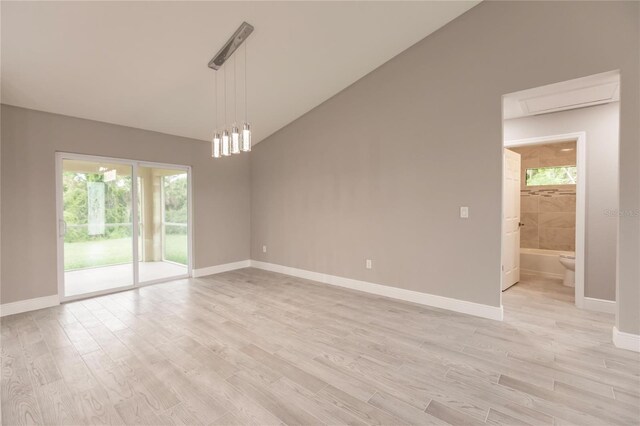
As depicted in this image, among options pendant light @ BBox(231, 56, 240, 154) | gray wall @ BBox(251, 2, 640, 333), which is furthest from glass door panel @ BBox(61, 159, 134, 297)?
gray wall @ BBox(251, 2, 640, 333)

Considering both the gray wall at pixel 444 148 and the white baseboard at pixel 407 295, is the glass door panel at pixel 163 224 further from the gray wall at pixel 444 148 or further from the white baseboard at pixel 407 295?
the gray wall at pixel 444 148

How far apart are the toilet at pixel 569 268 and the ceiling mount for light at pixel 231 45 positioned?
545 centimetres

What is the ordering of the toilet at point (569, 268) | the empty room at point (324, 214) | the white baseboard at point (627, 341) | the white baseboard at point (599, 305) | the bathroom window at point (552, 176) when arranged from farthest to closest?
the bathroom window at point (552, 176) < the toilet at point (569, 268) < the white baseboard at point (599, 305) < the white baseboard at point (627, 341) < the empty room at point (324, 214)

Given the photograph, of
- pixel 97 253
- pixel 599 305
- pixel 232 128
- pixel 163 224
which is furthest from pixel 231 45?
pixel 599 305

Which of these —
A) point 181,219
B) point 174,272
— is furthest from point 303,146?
point 174,272

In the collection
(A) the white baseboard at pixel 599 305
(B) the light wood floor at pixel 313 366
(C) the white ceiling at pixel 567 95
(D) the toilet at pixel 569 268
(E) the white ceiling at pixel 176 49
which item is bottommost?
(B) the light wood floor at pixel 313 366

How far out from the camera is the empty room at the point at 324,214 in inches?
82.0

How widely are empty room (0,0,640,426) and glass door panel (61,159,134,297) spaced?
0.11 ft

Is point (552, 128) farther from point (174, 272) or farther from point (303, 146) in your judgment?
point (174, 272)

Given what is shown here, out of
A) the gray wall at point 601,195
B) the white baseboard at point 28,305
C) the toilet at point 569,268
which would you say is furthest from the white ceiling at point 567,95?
the white baseboard at point 28,305

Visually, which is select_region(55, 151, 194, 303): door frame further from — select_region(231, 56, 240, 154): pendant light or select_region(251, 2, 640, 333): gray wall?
select_region(251, 2, 640, 333): gray wall

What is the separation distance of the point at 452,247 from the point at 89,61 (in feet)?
15.3

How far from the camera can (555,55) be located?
112 inches

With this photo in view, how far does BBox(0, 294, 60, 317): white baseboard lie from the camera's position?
3.45 meters
